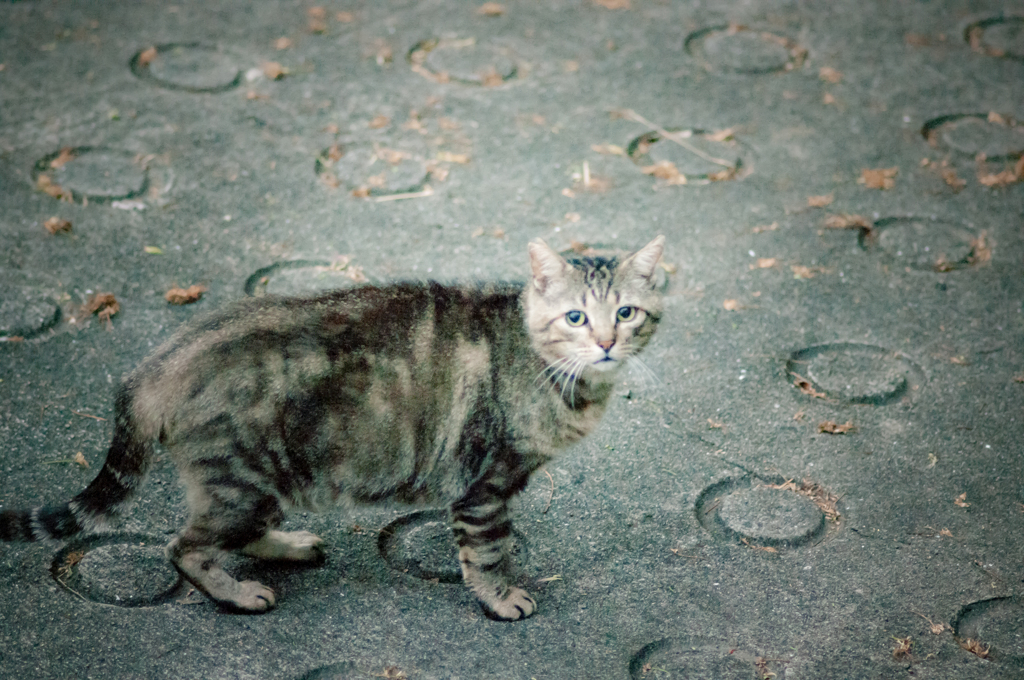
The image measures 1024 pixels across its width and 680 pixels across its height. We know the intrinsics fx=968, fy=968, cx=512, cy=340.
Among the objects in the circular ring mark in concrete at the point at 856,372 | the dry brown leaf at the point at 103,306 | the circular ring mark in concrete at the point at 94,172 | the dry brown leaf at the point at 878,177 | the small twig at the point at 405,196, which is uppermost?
the circular ring mark in concrete at the point at 94,172

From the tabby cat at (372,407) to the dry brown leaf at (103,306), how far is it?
1.26m

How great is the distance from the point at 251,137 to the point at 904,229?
10.3 ft

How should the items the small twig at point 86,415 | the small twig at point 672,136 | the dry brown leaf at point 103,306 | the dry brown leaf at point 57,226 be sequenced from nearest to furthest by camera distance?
the small twig at point 86,415 < the dry brown leaf at point 103,306 < the dry brown leaf at point 57,226 < the small twig at point 672,136

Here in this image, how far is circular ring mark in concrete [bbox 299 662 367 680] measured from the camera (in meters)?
2.61

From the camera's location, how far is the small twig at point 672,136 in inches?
189

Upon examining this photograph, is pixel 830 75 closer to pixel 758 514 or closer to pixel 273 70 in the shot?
pixel 273 70

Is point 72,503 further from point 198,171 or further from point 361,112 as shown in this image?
point 361,112

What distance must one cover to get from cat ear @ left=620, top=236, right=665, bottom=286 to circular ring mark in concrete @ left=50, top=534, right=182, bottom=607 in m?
1.63

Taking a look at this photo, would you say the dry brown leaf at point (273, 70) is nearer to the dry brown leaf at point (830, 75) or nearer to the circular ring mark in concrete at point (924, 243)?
the dry brown leaf at point (830, 75)

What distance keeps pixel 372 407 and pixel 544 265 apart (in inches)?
26.5

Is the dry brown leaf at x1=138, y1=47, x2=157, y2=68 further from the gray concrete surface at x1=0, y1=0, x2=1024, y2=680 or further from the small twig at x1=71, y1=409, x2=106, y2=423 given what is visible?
the small twig at x1=71, y1=409, x2=106, y2=423

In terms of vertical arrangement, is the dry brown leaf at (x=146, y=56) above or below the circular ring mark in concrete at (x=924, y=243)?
above

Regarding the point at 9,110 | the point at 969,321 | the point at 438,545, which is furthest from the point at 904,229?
the point at 9,110

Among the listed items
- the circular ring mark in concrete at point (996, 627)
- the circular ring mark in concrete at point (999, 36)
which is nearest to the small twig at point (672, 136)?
the circular ring mark in concrete at point (999, 36)
